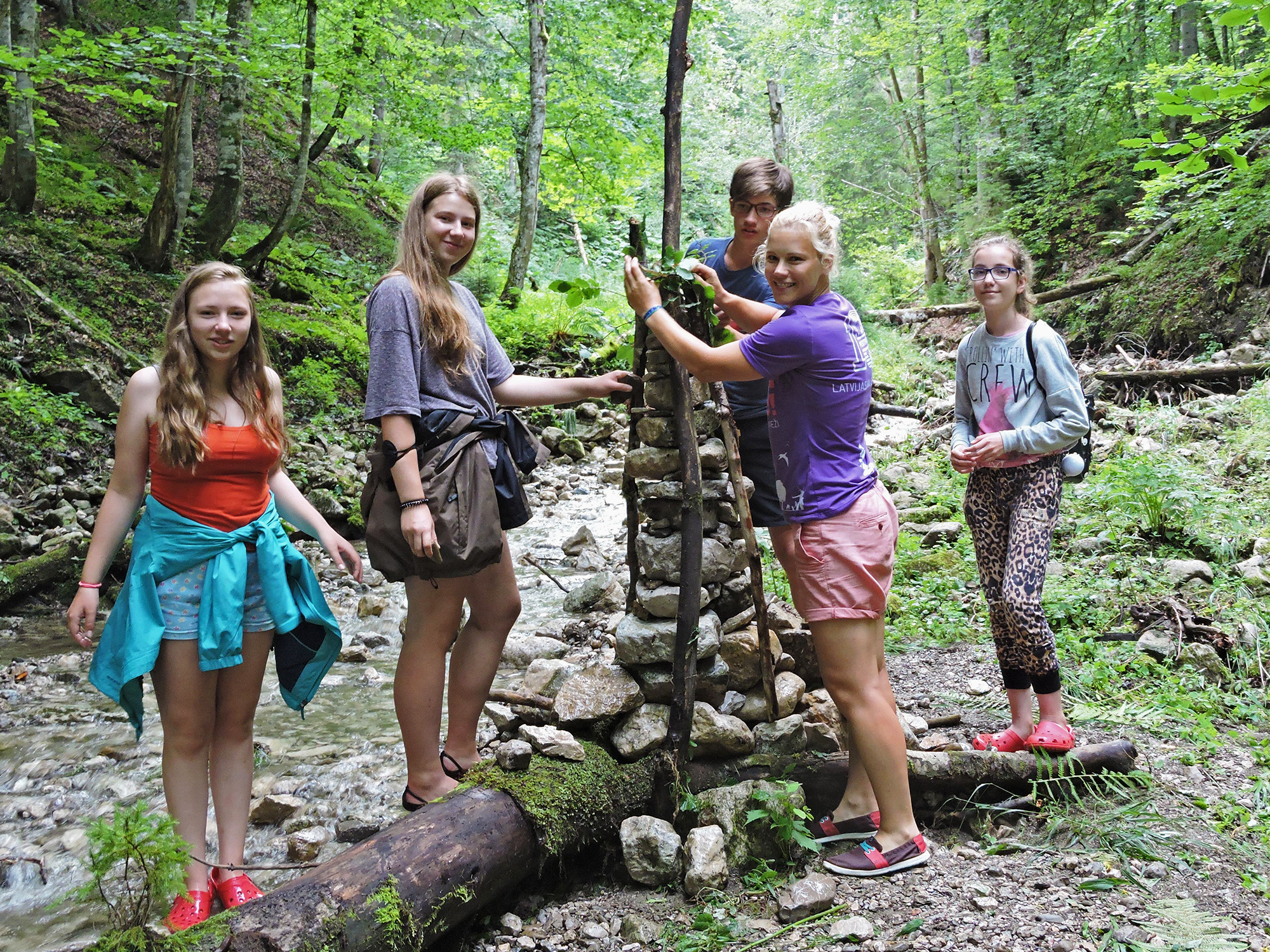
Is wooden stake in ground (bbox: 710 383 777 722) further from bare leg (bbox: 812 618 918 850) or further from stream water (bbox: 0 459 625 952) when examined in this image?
stream water (bbox: 0 459 625 952)

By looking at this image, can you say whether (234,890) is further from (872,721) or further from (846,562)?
(846,562)

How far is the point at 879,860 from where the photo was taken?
8.39ft

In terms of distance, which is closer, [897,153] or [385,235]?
[385,235]

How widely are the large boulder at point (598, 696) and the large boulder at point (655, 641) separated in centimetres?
8

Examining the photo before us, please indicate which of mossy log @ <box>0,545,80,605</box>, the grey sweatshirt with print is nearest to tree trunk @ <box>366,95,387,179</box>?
mossy log @ <box>0,545,80,605</box>

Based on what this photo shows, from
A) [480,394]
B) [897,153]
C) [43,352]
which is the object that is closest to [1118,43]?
[897,153]

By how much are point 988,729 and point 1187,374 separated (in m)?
6.73

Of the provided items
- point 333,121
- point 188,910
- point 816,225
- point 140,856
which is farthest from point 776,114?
point 140,856

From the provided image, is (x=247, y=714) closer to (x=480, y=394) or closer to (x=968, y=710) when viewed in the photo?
A: (x=480, y=394)

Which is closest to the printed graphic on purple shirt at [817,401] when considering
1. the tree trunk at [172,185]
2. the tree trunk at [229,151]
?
the tree trunk at [229,151]

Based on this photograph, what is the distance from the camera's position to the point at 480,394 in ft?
9.63

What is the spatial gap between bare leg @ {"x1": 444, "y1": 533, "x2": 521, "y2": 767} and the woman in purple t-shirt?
3.51 ft

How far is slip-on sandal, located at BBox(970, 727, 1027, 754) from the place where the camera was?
3135 millimetres

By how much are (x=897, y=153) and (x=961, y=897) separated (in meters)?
22.6
